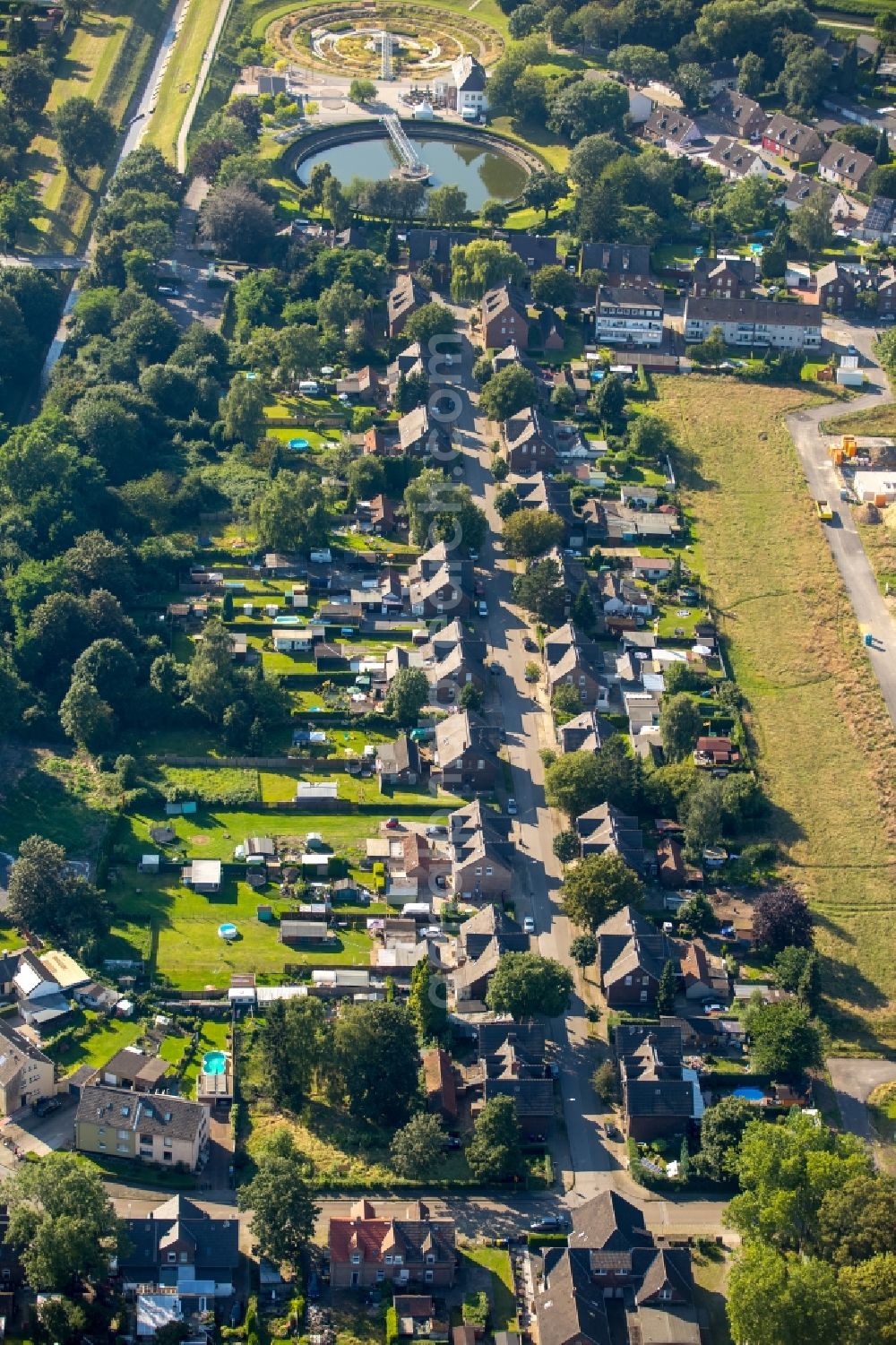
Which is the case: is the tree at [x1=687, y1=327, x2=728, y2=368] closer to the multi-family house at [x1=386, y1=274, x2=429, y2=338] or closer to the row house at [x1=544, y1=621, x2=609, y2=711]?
the multi-family house at [x1=386, y1=274, x2=429, y2=338]

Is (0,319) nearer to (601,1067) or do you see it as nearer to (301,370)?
(301,370)

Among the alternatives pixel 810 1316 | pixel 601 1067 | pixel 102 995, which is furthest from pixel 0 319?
pixel 810 1316

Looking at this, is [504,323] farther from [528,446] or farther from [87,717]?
[87,717]

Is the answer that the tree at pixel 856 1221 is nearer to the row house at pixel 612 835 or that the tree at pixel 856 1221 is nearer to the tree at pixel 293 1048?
the tree at pixel 293 1048

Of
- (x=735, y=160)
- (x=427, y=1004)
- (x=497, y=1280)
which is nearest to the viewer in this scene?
(x=497, y=1280)

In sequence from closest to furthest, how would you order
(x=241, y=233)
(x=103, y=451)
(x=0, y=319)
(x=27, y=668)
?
Answer: 1. (x=27, y=668)
2. (x=103, y=451)
3. (x=0, y=319)
4. (x=241, y=233)

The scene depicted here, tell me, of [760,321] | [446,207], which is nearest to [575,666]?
[760,321]
